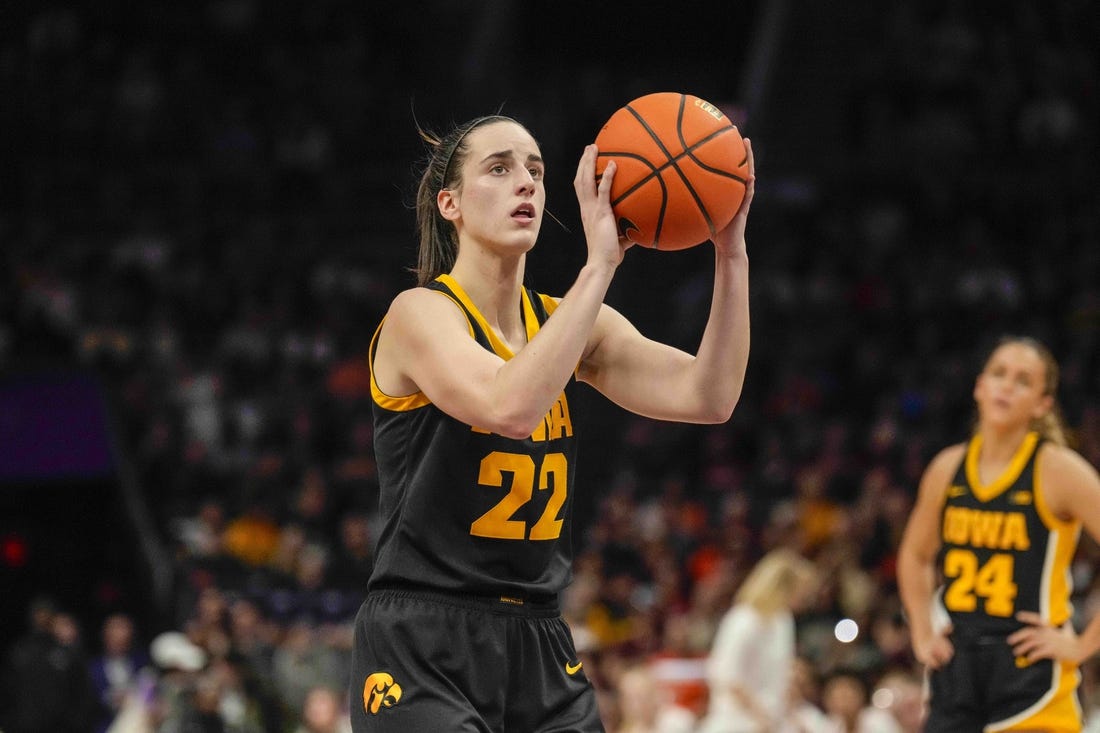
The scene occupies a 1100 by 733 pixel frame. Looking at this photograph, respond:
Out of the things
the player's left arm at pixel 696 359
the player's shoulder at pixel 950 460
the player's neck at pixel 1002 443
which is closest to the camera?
the player's left arm at pixel 696 359

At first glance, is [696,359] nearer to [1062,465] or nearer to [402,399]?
[402,399]

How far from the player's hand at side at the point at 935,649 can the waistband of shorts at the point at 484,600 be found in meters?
3.03

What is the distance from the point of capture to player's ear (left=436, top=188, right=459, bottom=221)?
408 centimetres

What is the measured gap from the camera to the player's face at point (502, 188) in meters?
3.94

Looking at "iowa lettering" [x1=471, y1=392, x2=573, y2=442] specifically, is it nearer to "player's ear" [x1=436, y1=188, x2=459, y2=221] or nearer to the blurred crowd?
"player's ear" [x1=436, y1=188, x2=459, y2=221]

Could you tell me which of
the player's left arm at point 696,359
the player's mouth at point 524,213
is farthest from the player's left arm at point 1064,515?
the player's mouth at point 524,213

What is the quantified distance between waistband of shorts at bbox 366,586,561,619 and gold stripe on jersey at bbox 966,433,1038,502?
310 cm

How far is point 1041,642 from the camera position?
620cm

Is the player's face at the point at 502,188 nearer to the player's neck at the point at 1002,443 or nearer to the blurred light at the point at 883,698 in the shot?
the player's neck at the point at 1002,443

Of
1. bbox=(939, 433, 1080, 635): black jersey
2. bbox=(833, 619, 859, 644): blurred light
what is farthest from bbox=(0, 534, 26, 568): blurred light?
bbox=(939, 433, 1080, 635): black jersey

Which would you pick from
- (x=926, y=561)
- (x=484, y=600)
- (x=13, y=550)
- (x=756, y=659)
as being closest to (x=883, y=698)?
(x=756, y=659)

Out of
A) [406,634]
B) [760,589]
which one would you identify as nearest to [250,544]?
Result: [760,589]

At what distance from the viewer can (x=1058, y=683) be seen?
624cm

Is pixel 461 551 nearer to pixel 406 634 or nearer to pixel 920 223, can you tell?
pixel 406 634
